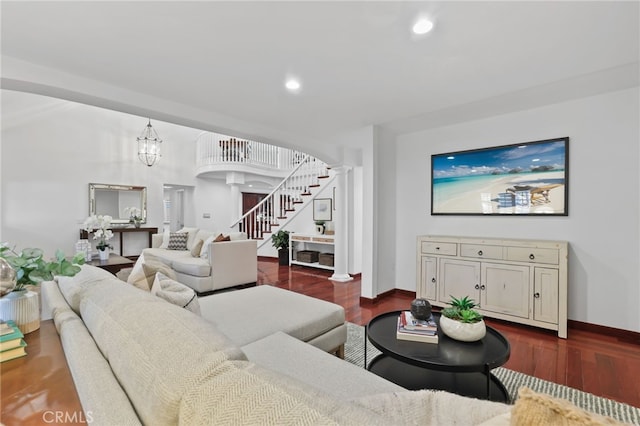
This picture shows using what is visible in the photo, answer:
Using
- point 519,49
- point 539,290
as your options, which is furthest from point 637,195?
point 519,49

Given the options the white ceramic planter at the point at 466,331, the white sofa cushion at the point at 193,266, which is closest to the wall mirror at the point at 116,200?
the white sofa cushion at the point at 193,266

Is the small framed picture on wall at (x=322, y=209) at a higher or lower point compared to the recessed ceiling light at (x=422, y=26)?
lower

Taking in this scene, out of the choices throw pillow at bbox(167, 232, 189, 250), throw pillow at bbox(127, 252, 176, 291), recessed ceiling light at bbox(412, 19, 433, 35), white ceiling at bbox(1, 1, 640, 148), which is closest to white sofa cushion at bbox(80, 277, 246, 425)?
throw pillow at bbox(127, 252, 176, 291)

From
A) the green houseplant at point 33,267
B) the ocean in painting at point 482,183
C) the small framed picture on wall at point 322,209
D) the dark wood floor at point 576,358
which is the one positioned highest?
the ocean in painting at point 482,183

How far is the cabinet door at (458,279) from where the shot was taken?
3.11 metres

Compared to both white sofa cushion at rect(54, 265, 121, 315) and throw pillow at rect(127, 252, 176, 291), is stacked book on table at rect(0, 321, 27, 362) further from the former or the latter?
throw pillow at rect(127, 252, 176, 291)

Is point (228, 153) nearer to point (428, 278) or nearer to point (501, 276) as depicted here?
point (428, 278)

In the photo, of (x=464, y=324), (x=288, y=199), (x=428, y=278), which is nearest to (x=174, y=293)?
(x=464, y=324)

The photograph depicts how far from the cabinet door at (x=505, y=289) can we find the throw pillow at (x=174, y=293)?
114 inches

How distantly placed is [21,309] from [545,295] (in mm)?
3714

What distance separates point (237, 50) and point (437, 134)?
2.77 metres

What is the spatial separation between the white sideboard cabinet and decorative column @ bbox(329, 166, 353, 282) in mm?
1653

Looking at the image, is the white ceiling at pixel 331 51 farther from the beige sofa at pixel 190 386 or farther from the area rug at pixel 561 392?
the area rug at pixel 561 392

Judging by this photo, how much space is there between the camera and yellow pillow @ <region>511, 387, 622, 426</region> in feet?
1.21
